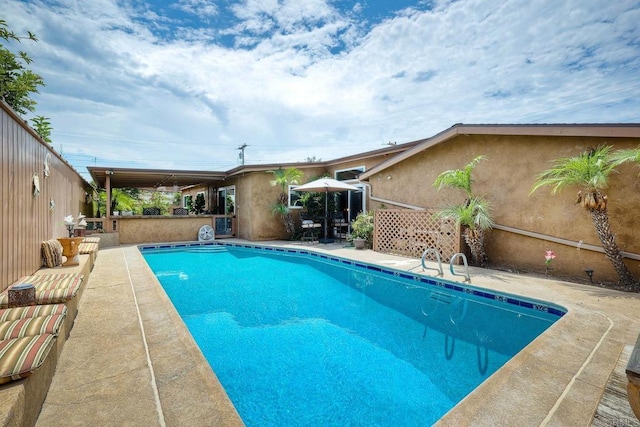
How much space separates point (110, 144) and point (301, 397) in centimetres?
3337

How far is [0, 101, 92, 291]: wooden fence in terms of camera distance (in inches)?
149

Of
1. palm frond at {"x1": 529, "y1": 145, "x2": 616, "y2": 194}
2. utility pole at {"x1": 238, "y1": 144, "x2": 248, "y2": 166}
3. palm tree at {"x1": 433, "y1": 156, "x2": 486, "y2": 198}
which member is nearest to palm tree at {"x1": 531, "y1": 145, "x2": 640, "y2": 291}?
palm frond at {"x1": 529, "y1": 145, "x2": 616, "y2": 194}

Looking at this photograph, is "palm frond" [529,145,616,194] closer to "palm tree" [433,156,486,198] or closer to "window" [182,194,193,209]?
"palm tree" [433,156,486,198]

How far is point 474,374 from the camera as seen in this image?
361 cm

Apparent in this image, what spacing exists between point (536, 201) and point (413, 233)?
3.39m

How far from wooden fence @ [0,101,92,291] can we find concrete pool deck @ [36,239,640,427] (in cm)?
109

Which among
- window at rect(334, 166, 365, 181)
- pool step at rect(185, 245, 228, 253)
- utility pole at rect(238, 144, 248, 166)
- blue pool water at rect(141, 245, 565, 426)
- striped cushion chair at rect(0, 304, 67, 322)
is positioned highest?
utility pole at rect(238, 144, 248, 166)

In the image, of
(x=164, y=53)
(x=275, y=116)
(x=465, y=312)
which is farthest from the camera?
(x=275, y=116)

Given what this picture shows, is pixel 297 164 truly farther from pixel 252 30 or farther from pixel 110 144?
pixel 110 144

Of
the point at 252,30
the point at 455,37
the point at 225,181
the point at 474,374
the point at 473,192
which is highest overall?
the point at 252,30

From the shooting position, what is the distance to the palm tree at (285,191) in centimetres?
1386

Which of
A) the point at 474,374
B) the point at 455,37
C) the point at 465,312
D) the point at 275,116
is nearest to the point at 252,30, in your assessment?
the point at 455,37

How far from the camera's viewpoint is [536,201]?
7.57m

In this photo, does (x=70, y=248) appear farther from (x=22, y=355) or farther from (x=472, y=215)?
(x=472, y=215)
